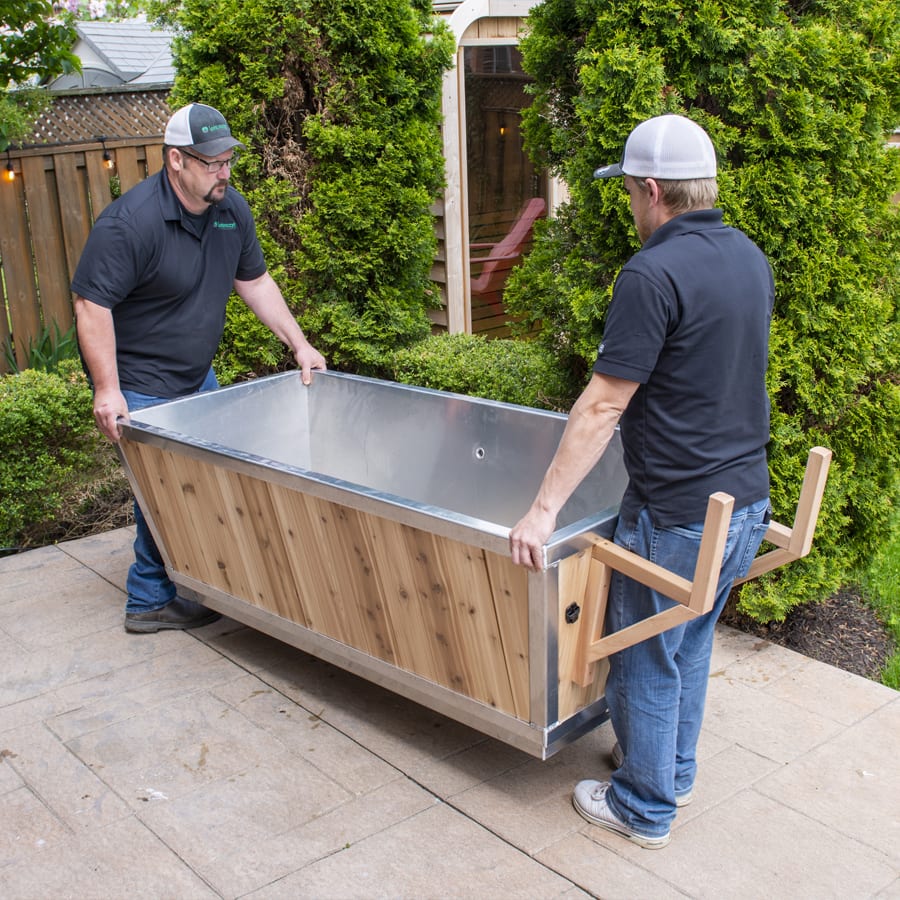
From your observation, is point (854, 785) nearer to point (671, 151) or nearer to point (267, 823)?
point (267, 823)

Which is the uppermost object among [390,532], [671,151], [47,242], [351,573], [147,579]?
[671,151]

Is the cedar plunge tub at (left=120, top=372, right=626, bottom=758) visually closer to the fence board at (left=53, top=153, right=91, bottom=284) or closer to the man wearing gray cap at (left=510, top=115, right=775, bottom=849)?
the man wearing gray cap at (left=510, top=115, right=775, bottom=849)

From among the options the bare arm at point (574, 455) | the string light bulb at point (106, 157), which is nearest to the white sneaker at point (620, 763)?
the bare arm at point (574, 455)

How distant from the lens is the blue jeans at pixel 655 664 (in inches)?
109

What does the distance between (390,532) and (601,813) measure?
107 cm

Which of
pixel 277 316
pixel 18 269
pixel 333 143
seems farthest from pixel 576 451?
pixel 18 269

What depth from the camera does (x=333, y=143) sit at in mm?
6039

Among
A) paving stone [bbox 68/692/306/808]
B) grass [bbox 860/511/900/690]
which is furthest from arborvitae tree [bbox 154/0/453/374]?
grass [bbox 860/511/900/690]

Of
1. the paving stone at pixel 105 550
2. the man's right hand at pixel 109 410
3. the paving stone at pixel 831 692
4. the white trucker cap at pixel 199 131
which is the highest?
the white trucker cap at pixel 199 131

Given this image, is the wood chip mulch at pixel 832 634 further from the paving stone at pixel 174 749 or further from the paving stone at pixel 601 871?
the paving stone at pixel 174 749

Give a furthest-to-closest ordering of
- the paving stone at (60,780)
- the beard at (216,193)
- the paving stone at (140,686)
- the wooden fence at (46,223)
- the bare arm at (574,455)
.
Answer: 1. the wooden fence at (46,223)
2. the beard at (216,193)
3. the paving stone at (140,686)
4. the paving stone at (60,780)
5. the bare arm at (574,455)

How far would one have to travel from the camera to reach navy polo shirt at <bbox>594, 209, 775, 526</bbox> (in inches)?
100

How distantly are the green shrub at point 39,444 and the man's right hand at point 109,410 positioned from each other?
1.35m

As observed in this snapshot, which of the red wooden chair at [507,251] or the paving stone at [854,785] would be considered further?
the red wooden chair at [507,251]
